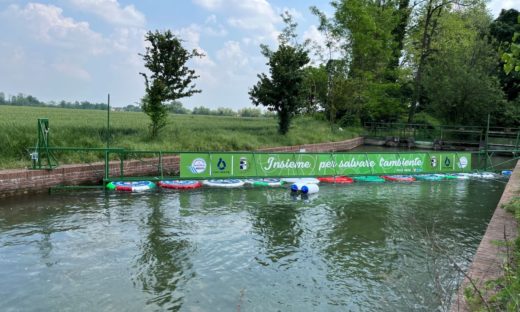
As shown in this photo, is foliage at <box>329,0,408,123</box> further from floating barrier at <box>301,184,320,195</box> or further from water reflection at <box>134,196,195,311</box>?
water reflection at <box>134,196,195,311</box>

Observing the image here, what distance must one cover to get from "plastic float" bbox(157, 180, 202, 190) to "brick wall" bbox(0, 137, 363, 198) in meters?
1.87

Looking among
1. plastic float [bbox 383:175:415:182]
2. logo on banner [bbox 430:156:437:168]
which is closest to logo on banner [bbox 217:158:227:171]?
plastic float [bbox 383:175:415:182]

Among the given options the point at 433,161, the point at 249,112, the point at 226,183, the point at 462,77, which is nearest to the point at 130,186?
the point at 226,183

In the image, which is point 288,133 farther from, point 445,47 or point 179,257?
point 445,47

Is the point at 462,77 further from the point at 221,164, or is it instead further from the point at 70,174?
the point at 70,174

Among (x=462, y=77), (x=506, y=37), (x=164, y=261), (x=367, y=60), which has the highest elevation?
(x=506, y=37)

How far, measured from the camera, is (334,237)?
9898 mm

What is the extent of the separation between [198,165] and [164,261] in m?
7.88

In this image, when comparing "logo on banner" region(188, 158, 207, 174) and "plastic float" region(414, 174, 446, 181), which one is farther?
"plastic float" region(414, 174, 446, 181)

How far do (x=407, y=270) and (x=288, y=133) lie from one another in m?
23.0

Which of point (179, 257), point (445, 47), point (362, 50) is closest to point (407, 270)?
point (179, 257)

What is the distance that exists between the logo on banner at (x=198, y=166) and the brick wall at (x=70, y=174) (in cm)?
284

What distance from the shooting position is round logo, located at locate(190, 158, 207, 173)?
615 inches

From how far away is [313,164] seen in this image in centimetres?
1758
